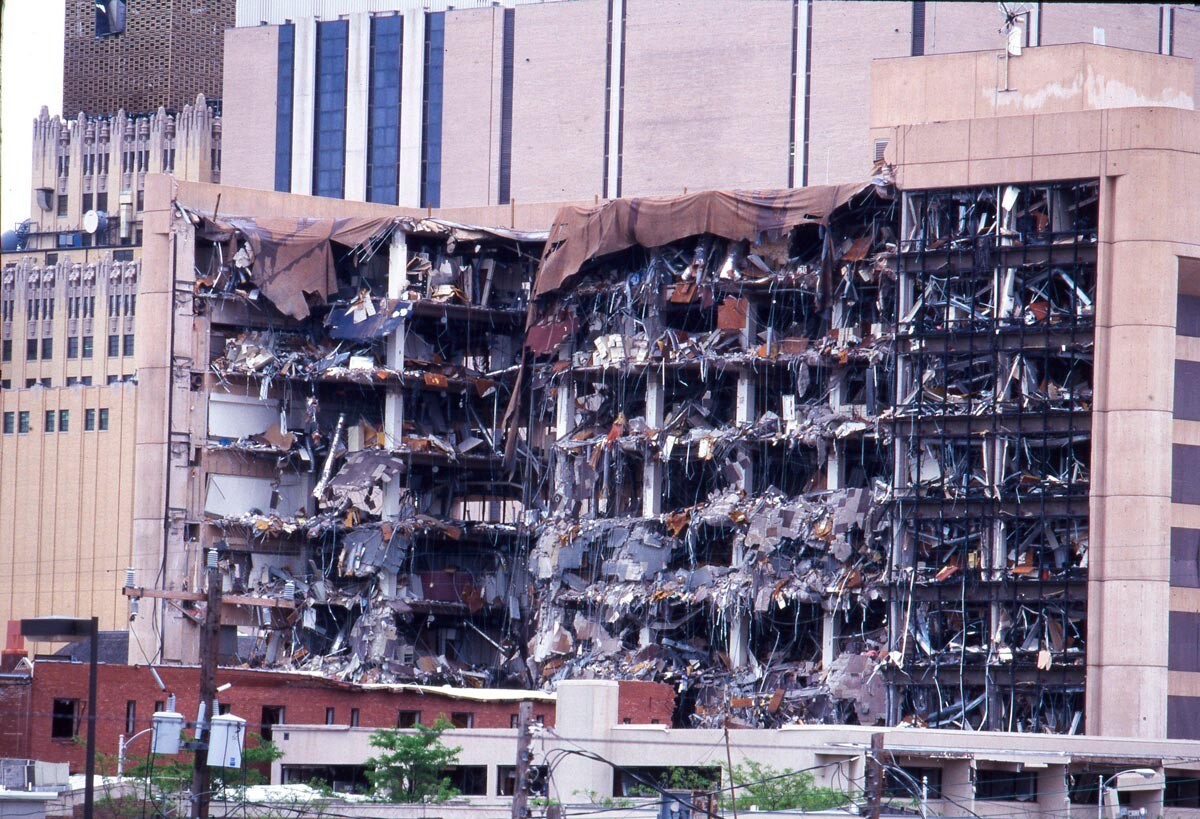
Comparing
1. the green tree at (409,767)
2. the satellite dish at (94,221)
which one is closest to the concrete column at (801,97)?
the green tree at (409,767)

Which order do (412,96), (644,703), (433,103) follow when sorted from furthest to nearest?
(412,96) < (433,103) < (644,703)

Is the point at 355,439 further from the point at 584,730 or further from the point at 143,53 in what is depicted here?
the point at 143,53

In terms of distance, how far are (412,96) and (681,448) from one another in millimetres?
61441

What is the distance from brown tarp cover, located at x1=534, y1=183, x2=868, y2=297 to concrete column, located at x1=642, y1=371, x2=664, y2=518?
16.2 feet

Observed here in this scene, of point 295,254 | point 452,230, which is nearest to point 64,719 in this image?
point 295,254

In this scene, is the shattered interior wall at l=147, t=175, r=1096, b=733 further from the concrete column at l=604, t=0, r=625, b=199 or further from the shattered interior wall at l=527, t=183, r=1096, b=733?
the concrete column at l=604, t=0, r=625, b=199

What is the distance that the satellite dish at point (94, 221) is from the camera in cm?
16188

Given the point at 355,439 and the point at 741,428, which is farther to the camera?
the point at 355,439

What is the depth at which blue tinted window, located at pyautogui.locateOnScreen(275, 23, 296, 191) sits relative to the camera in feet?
424

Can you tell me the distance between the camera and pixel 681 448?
7131 centimetres

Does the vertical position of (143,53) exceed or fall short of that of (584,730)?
it exceeds it

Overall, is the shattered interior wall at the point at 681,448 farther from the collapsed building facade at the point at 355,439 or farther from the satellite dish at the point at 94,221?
the satellite dish at the point at 94,221

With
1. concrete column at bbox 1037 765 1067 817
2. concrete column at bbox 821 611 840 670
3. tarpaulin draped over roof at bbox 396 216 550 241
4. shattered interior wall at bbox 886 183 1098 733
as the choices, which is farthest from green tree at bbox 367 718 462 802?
tarpaulin draped over roof at bbox 396 216 550 241

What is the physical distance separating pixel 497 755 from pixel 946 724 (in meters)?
13.8
